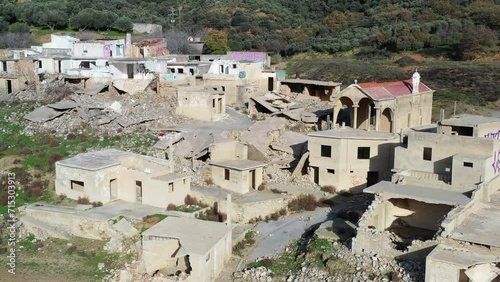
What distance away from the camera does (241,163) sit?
29.3m

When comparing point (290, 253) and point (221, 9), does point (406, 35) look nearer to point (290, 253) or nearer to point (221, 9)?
point (221, 9)

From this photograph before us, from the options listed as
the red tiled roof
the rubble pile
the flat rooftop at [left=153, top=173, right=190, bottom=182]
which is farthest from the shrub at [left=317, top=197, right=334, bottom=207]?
the red tiled roof

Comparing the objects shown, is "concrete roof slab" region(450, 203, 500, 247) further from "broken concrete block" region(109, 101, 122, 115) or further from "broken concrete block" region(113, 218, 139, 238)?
"broken concrete block" region(109, 101, 122, 115)

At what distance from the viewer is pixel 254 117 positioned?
38.8m

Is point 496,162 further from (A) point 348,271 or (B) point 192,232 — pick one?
(B) point 192,232

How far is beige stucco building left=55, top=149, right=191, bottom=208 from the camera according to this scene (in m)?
27.0

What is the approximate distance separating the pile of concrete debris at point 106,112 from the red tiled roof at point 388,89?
Result: 11.0m

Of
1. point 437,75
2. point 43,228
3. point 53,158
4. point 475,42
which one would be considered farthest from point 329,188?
point 475,42

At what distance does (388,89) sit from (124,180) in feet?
52.1

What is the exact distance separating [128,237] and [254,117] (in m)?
16.3

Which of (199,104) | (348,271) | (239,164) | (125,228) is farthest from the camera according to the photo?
(199,104)

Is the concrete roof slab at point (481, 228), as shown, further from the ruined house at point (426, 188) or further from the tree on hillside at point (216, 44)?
the tree on hillside at point (216, 44)

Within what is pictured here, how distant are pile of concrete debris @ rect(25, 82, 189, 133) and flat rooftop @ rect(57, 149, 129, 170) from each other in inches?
208

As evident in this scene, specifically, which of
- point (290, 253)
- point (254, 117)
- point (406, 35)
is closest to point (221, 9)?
point (406, 35)
